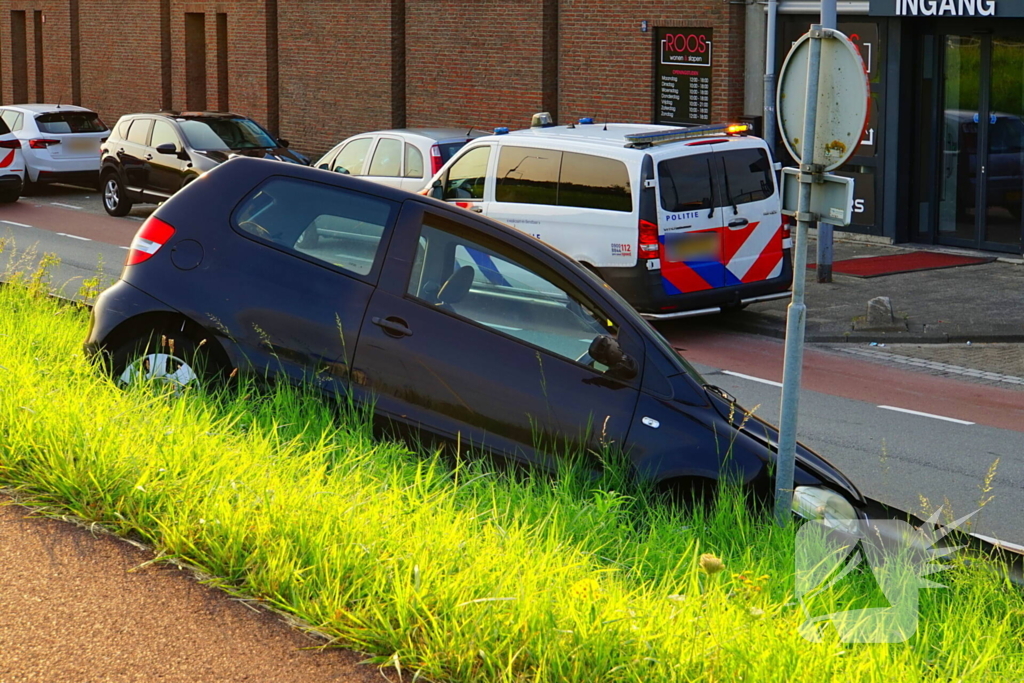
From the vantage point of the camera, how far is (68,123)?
25078 mm

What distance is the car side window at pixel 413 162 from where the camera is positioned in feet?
53.2

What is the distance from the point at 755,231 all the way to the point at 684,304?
105cm

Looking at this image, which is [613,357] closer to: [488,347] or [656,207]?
[488,347]

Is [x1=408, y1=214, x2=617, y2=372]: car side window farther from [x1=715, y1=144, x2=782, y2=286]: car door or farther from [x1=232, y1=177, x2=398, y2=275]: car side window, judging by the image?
[x1=715, y1=144, x2=782, y2=286]: car door

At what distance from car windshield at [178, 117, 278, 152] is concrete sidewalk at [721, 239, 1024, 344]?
373 inches

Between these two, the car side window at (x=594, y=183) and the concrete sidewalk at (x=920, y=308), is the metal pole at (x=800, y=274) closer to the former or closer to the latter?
the car side window at (x=594, y=183)

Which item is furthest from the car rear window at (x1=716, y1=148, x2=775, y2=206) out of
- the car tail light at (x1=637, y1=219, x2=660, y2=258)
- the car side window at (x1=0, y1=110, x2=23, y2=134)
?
the car side window at (x1=0, y1=110, x2=23, y2=134)

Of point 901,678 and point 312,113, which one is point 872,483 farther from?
point 312,113

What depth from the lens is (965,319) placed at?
13.0 meters

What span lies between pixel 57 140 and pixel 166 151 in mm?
4809

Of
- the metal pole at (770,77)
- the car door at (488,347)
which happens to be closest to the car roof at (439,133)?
the metal pole at (770,77)

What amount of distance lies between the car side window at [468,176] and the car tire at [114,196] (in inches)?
389

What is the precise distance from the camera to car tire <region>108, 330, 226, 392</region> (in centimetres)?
626

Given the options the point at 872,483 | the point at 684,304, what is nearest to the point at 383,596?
the point at 872,483
